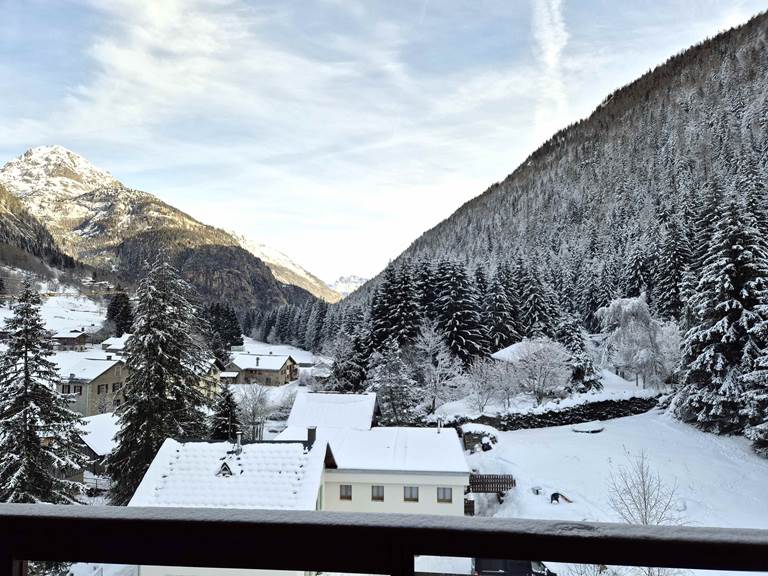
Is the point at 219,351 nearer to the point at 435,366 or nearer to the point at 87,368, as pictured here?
the point at 87,368

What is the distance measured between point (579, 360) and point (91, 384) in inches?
1615

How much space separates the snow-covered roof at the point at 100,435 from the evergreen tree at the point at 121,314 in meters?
42.7

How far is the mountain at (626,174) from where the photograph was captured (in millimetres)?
67812

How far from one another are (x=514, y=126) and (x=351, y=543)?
23.0m

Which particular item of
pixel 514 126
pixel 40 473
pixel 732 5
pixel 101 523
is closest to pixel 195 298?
pixel 40 473

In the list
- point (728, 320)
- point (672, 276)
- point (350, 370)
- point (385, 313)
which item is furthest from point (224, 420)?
point (672, 276)

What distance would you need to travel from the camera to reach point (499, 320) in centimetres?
4584

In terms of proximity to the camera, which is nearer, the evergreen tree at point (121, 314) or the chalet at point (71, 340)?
the chalet at point (71, 340)

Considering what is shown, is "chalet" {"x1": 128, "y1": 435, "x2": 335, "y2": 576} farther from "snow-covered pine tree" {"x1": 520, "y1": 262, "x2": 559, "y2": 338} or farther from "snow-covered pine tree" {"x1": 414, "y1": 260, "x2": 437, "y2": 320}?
"snow-covered pine tree" {"x1": 520, "y1": 262, "x2": 559, "y2": 338}

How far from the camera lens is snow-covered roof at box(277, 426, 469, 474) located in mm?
21453

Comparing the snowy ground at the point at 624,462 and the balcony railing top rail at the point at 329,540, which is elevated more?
the balcony railing top rail at the point at 329,540

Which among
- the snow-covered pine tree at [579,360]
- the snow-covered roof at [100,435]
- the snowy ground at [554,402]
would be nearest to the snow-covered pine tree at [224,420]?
the snow-covered roof at [100,435]

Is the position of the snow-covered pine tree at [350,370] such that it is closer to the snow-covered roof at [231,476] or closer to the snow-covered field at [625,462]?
the snow-covered field at [625,462]

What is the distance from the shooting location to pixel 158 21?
23.0 feet
